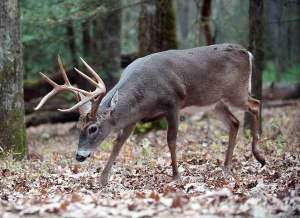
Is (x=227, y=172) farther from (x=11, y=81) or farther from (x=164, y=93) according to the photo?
(x=11, y=81)

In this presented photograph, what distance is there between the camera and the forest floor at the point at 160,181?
5684 millimetres

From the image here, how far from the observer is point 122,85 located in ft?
28.5

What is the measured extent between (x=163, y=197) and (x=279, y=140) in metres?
5.34

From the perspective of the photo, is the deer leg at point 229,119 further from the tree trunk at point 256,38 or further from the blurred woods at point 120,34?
the blurred woods at point 120,34

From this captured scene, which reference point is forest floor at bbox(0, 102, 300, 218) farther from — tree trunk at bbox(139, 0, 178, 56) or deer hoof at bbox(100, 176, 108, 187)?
tree trunk at bbox(139, 0, 178, 56)

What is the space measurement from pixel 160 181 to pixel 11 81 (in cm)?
325

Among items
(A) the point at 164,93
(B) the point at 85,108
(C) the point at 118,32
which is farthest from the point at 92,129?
(C) the point at 118,32

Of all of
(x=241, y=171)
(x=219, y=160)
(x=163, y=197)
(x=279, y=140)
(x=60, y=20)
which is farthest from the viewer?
(x=60, y=20)

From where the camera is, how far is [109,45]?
1688 centimetres

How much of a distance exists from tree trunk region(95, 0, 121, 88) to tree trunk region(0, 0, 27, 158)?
18.7 ft

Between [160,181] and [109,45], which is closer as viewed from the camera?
[160,181]

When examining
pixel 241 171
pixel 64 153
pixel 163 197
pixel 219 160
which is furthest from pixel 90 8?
pixel 163 197

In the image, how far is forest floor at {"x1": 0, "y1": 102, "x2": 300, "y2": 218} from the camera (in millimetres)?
5684

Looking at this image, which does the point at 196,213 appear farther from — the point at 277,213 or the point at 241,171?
the point at 241,171
